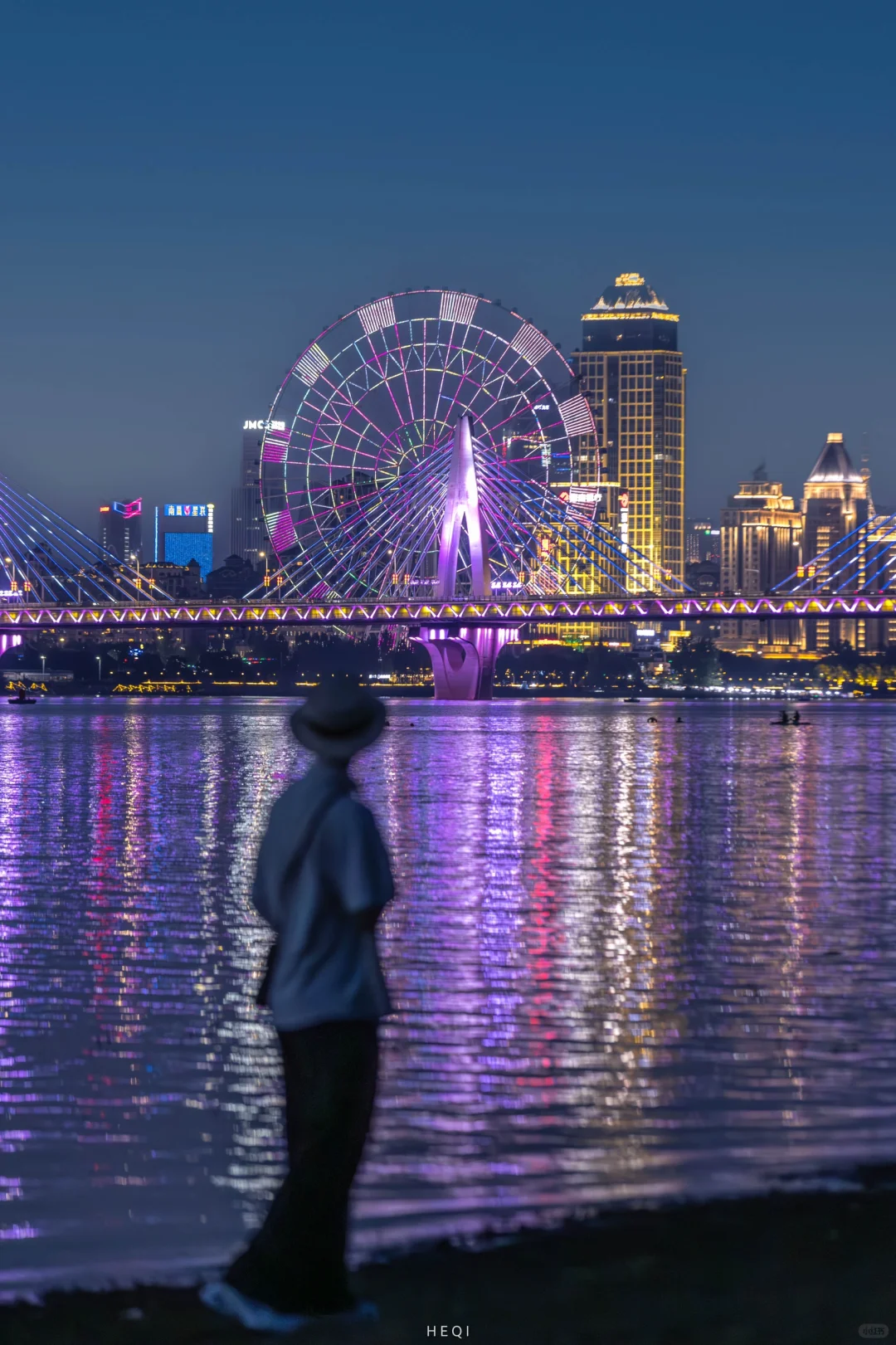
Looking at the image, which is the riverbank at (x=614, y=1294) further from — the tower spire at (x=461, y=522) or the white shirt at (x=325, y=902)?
the tower spire at (x=461, y=522)

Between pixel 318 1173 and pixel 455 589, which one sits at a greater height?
pixel 455 589

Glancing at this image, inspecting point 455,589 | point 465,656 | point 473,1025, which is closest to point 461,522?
point 455,589

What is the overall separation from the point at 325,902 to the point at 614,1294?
1.43 meters

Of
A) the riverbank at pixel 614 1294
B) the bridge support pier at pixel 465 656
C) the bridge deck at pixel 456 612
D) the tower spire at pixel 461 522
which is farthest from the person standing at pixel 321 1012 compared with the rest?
the bridge support pier at pixel 465 656

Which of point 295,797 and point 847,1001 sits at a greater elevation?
point 295,797

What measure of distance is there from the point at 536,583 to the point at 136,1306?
11159cm

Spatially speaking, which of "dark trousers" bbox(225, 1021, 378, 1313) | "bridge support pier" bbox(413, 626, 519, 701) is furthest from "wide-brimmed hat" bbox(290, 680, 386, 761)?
"bridge support pier" bbox(413, 626, 519, 701)

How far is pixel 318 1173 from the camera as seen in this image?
5723 mm

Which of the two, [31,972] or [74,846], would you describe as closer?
[31,972]

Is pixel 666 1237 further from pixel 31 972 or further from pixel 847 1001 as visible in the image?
pixel 31 972

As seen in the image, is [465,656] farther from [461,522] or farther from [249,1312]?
[249,1312]

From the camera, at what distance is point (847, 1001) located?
12.3m

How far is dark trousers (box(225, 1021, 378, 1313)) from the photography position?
18.8ft

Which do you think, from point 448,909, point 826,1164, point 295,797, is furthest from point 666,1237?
point 448,909
